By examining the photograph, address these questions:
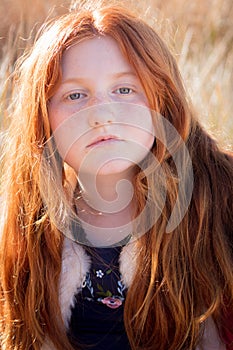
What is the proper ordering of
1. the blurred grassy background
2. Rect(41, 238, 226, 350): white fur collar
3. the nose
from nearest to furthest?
the nose
Rect(41, 238, 226, 350): white fur collar
the blurred grassy background

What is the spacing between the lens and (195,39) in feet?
12.4

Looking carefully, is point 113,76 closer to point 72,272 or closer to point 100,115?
point 100,115

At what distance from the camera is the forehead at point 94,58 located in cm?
171

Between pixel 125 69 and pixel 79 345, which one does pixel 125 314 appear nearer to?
pixel 79 345

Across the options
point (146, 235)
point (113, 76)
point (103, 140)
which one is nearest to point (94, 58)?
point (113, 76)

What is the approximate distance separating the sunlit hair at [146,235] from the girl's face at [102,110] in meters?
0.03

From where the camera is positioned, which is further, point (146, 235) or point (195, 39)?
point (195, 39)

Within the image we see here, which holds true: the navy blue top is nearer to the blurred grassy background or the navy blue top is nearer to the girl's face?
the girl's face

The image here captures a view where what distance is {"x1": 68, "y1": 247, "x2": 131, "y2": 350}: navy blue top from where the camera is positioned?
1820mm

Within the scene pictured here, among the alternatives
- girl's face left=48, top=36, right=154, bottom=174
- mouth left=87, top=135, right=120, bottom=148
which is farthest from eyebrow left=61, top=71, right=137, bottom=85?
mouth left=87, top=135, right=120, bottom=148

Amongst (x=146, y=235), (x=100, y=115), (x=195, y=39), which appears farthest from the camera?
(x=195, y=39)

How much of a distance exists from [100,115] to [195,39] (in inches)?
87.8

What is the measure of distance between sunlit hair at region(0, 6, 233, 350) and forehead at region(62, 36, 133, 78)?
0.02 meters

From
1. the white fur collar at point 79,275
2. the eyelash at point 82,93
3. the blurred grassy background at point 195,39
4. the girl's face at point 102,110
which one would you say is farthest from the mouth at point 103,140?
the blurred grassy background at point 195,39
